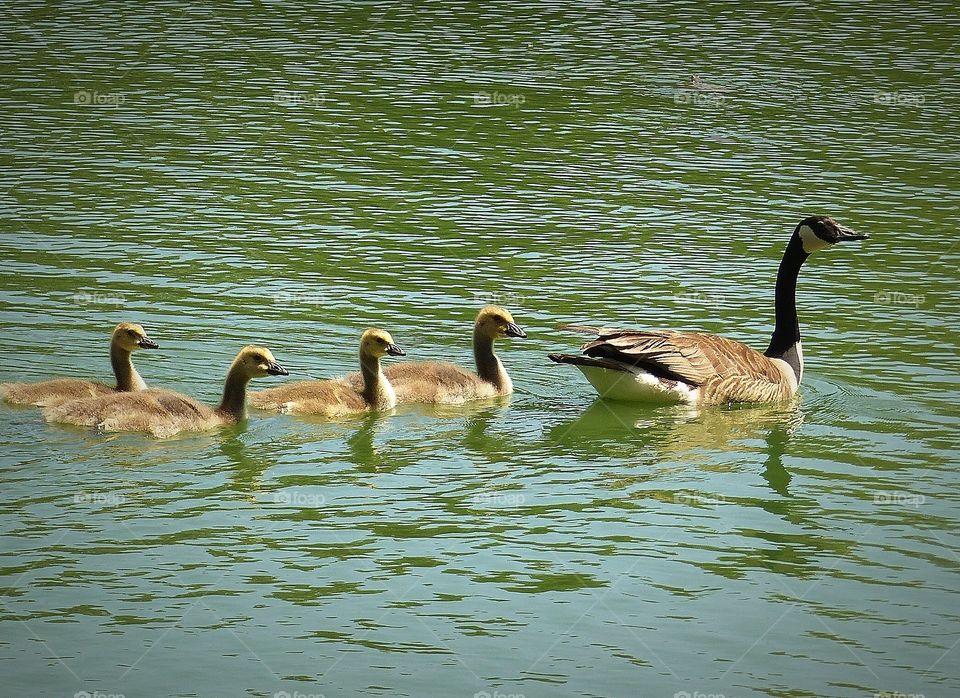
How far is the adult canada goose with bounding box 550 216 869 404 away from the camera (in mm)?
13297

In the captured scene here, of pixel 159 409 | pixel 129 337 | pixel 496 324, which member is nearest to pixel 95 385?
pixel 129 337

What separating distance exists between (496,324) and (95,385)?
345cm

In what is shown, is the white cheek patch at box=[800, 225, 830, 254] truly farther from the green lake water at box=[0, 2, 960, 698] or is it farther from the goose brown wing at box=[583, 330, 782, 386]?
the goose brown wing at box=[583, 330, 782, 386]

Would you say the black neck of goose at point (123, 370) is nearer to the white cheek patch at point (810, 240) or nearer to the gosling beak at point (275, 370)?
the gosling beak at point (275, 370)

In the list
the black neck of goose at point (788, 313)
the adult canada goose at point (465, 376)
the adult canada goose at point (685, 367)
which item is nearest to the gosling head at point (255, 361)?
the adult canada goose at point (465, 376)

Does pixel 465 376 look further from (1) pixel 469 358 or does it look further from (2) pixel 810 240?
(2) pixel 810 240

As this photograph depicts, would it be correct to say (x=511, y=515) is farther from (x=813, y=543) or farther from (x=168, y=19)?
(x=168, y=19)

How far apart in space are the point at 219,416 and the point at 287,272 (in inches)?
180

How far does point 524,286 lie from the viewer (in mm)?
16672

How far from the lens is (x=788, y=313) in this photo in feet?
46.7

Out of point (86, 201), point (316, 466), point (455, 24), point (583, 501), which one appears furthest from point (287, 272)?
point (455, 24)

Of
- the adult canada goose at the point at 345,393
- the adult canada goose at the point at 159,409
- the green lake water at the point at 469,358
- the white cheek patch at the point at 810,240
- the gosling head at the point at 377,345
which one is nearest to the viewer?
the green lake water at the point at 469,358

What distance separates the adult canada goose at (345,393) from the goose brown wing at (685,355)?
1.71 m

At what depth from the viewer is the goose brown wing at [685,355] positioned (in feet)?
43.6
